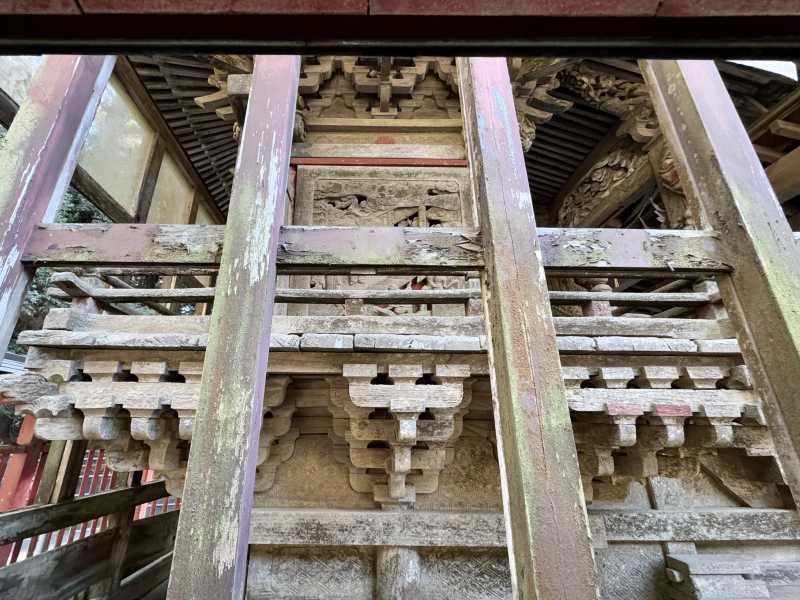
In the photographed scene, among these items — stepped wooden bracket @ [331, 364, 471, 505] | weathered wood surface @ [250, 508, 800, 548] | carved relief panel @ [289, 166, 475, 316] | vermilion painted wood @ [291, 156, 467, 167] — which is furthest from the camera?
vermilion painted wood @ [291, 156, 467, 167]

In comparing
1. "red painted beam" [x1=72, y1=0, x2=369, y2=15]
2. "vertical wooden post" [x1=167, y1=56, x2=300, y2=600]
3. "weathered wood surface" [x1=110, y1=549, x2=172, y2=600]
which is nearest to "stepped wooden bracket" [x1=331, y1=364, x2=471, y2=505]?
"vertical wooden post" [x1=167, y1=56, x2=300, y2=600]

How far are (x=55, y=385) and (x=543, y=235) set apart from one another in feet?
7.71

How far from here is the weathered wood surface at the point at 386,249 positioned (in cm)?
129

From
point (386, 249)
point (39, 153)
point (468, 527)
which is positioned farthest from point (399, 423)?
point (39, 153)

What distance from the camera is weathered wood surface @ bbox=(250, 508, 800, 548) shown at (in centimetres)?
219

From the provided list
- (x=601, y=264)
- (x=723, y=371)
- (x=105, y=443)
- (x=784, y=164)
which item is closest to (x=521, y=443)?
(x=601, y=264)

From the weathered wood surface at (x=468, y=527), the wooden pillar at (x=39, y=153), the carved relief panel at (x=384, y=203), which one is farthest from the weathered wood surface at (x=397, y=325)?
the weathered wood surface at (x=468, y=527)

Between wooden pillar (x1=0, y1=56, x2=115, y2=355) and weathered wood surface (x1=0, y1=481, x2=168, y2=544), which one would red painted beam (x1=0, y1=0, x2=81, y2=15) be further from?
weathered wood surface (x1=0, y1=481, x2=168, y2=544)

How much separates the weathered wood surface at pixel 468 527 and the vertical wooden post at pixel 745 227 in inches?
63.2

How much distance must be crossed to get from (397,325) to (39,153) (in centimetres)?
166

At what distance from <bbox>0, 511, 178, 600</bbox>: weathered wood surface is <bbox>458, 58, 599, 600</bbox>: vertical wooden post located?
3.24 metres

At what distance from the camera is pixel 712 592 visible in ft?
7.07

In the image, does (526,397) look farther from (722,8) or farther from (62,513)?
(62,513)

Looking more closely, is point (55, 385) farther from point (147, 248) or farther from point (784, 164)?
point (784, 164)
